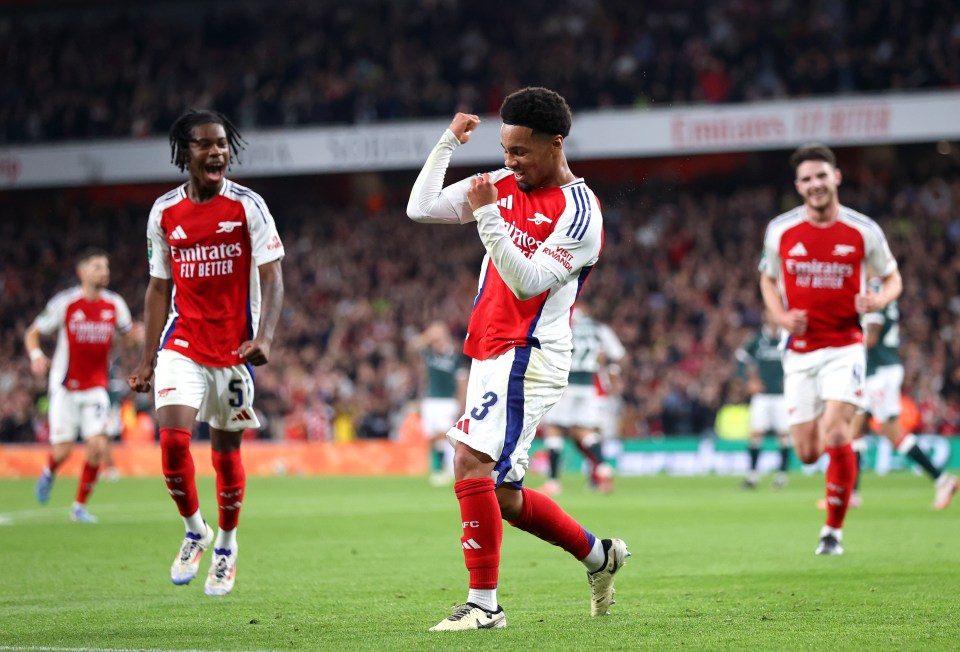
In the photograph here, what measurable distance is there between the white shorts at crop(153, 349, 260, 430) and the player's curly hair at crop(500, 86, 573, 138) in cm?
253

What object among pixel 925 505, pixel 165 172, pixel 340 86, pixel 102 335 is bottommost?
pixel 925 505

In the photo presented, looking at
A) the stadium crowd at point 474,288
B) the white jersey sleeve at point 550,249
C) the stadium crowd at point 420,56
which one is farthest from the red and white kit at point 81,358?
the stadium crowd at point 420,56

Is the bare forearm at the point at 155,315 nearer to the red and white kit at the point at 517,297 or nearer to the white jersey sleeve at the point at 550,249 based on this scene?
the red and white kit at the point at 517,297

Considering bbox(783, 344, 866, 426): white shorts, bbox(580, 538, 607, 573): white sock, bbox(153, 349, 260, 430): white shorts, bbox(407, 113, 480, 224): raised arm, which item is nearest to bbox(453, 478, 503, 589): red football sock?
bbox(580, 538, 607, 573): white sock

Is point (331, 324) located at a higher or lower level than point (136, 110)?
lower

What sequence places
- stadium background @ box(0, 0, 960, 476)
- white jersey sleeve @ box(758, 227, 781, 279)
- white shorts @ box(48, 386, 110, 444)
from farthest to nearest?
stadium background @ box(0, 0, 960, 476), white shorts @ box(48, 386, 110, 444), white jersey sleeve @ box(758, 227, 781, 279)

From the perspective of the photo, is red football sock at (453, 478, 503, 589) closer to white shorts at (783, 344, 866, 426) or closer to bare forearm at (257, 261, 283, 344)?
bare forearm at (257, 261, 283, 344)

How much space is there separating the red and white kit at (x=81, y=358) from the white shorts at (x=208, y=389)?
20.1 feet

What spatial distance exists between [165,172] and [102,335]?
61.0ft

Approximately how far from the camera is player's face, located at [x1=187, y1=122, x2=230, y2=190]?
7.29m

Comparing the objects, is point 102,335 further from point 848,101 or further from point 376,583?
point 848,101

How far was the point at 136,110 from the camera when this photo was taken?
105ft

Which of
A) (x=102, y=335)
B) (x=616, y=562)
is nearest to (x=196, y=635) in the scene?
(x=616, y=562)

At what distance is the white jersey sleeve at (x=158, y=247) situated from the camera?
7.47m
